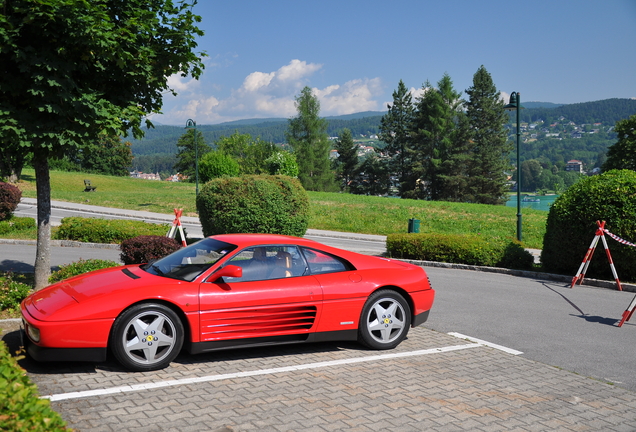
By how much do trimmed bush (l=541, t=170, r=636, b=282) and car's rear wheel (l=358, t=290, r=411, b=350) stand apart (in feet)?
25.5

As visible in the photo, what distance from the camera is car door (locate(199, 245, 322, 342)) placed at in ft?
19.1

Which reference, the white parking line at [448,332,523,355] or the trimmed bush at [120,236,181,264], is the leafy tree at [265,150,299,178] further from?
the white parking line at [448,332,523,355]

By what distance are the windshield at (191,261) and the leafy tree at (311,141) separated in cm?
7059

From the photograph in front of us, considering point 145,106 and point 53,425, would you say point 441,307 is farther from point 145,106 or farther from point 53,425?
point 53,425

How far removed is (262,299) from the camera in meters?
6.01

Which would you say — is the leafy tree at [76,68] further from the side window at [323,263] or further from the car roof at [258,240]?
the side window at [323,263]

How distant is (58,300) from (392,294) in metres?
3.70

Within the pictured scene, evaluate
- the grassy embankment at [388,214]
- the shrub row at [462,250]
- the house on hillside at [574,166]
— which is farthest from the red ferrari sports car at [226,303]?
the house on hillside at [574,166]

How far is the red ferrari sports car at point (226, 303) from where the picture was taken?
5.34 m

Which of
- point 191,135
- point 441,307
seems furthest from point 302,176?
point 441,307

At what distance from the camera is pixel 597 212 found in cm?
1250

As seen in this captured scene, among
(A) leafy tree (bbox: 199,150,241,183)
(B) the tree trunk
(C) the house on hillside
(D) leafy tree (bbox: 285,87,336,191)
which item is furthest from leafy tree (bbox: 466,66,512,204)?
(C) the house on hillside

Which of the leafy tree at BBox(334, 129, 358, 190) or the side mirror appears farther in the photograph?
the leafy tree at BBox(334, 129, 358, 190)

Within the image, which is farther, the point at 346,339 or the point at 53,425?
the point at 346,339
